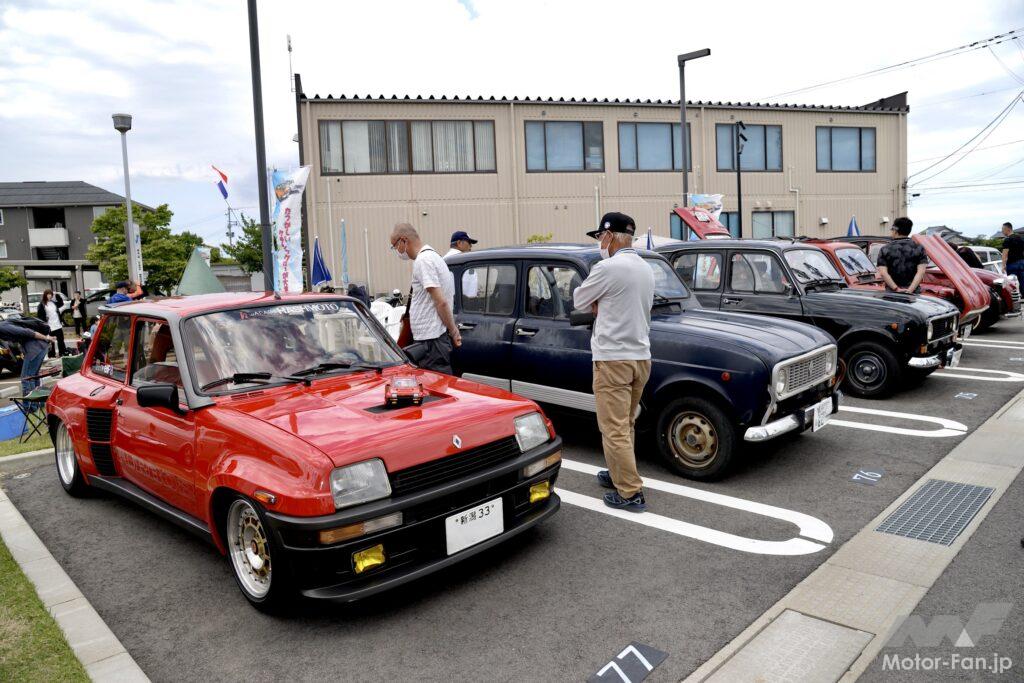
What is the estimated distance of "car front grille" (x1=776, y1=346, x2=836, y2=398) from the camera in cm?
509

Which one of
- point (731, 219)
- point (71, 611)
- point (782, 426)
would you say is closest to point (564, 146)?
point (731, 219)

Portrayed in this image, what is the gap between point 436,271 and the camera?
5.77 metres

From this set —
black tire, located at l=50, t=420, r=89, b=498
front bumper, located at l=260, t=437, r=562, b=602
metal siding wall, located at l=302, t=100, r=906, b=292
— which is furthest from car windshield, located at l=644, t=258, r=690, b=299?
metal siding wall, located at l=302, t=100, r=906, b=292

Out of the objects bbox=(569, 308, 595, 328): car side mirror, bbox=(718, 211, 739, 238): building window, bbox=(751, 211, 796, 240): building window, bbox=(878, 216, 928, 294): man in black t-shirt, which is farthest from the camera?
bbox=(751, 211, 796, 240): building window

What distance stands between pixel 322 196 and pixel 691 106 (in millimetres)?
12619

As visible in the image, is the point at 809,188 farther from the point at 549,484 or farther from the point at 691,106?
the point at 549,484

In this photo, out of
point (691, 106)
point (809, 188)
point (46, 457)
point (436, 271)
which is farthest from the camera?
point (809, 188)

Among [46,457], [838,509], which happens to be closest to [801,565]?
[838,509]

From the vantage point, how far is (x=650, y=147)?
23.6m

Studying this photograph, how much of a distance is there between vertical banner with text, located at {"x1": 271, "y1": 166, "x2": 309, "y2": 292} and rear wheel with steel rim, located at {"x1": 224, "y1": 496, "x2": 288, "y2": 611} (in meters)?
7.10

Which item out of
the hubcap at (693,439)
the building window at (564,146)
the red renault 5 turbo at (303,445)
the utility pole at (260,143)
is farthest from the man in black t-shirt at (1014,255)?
the building window at (564,146)

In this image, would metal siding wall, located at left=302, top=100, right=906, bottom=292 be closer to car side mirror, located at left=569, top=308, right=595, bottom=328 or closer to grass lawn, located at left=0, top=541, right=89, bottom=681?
car side mirror, located at left=569, top=308, right=595, bottom=328

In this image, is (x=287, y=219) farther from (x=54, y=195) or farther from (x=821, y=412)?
(x=54, y=195)

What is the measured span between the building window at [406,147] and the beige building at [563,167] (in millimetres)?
32
